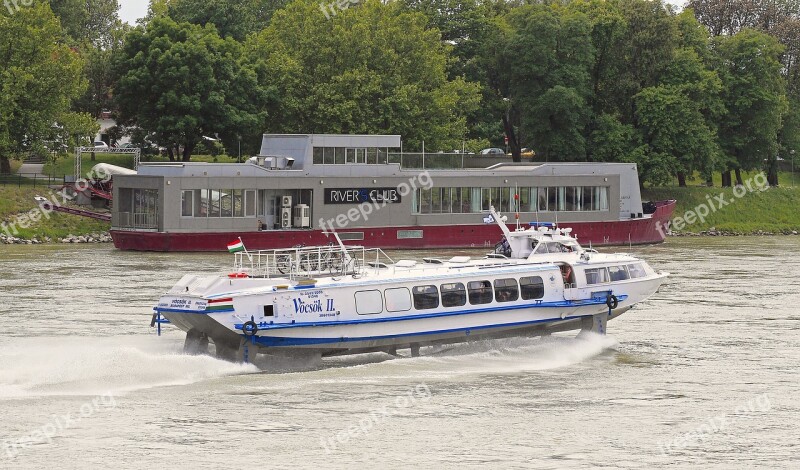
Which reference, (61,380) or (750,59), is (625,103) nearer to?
(750,59)

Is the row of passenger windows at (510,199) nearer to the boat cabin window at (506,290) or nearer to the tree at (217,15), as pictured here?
the tree at (217,15)

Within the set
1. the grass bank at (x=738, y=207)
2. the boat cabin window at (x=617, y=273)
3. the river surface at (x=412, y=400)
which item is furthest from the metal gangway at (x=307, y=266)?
the grass bank at (x=738, y=207)

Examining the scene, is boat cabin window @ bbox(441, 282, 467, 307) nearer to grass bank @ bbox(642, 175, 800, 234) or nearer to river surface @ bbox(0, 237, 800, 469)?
river surface @ bbox(0, 237, 800, 469)

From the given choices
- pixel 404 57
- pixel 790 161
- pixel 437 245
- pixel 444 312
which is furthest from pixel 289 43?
pixel 444 312

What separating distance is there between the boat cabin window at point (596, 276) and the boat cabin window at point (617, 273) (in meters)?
0.21

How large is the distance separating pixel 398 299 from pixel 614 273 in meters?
7.89

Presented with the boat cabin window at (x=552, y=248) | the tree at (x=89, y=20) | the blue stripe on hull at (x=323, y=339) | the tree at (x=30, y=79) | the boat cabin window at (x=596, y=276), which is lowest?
the blue stripe on hull at (x=323, y=339)

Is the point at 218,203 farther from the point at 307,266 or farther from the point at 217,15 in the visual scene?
the point at 217,15

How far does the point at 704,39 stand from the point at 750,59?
4.17 m

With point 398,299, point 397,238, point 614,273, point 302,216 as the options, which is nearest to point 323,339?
point 398,299

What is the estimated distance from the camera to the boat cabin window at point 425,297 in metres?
35.6

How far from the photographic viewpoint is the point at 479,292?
3666cm

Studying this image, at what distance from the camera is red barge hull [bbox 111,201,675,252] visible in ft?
219

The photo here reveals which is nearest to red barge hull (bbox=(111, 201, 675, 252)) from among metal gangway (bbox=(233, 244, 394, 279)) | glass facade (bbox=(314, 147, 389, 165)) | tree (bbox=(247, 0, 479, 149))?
glass facade (bbox=(314, 147, 389, 165))
